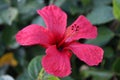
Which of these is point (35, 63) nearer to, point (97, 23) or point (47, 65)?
point (47, 65)

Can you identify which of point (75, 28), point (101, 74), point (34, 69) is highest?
point (75, 28)

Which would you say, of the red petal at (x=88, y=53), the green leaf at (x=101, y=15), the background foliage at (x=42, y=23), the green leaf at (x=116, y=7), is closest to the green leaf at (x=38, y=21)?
the background foliage at (x=42, y=23)

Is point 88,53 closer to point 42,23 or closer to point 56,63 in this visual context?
point 56,63

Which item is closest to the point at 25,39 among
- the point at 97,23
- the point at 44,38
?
the point at 44,38

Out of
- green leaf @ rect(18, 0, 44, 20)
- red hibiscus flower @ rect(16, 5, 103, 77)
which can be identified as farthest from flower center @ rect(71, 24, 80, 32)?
green leaf @ rect(18, 0, 44, 20)

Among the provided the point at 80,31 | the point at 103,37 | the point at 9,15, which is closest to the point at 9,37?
the point at 9,15

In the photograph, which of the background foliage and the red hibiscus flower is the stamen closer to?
the red hibiscus flower

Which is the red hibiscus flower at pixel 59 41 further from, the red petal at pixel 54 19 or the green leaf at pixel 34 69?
the green leaf at pixel 34 69
